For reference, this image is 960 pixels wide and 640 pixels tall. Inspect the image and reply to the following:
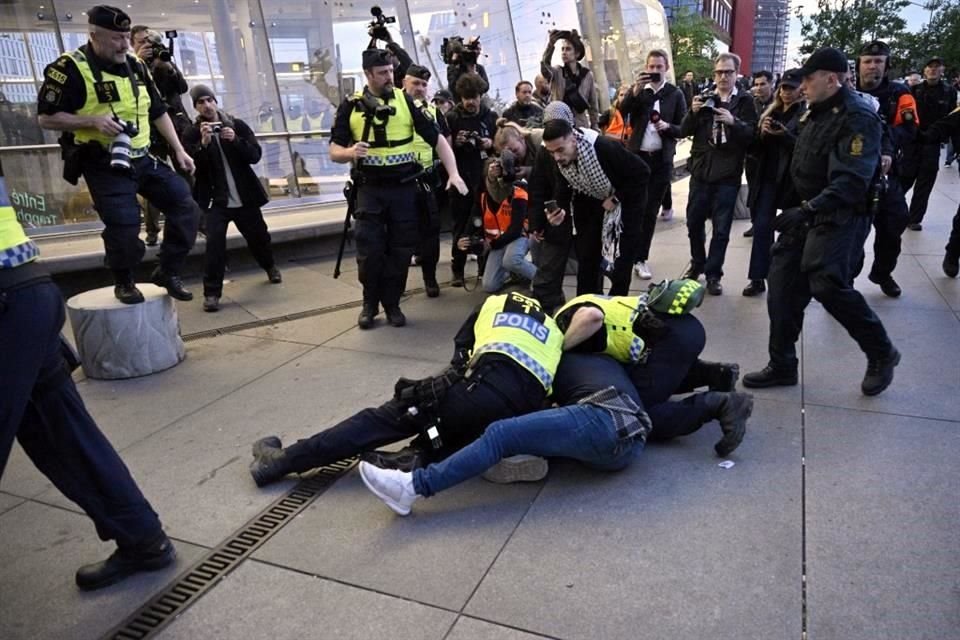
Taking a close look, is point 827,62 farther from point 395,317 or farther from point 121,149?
point 121,149

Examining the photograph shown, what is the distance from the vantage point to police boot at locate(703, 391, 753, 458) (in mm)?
3180

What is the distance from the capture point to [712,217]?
6.02 meters

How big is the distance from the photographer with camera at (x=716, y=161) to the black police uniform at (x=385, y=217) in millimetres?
2286

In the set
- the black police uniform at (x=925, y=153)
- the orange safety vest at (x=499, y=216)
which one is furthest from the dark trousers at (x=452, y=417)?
the black police uniform at (x=925, y=153)

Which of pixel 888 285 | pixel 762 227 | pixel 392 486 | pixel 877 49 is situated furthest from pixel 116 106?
pixel 888 285

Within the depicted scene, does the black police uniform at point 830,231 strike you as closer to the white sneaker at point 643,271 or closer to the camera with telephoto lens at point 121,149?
the white sneaker at point 643,271

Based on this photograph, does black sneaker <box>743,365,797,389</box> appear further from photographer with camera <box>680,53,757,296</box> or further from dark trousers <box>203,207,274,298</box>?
dark trousers <box>203,207,274,298</box>

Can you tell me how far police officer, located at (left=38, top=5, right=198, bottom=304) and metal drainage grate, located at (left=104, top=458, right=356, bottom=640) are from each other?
215cm

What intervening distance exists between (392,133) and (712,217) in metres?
2.80

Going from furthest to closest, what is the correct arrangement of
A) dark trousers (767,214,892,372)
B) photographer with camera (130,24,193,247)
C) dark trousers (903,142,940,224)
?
1. dark trousers (903,142,940,224)
2. photographer with camera (130,24,193,247)
3. dark trousers (767,214,892,372)

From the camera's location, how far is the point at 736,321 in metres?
5.26

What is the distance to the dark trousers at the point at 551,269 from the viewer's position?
199 inches

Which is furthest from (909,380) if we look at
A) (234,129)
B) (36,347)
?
(234,129)

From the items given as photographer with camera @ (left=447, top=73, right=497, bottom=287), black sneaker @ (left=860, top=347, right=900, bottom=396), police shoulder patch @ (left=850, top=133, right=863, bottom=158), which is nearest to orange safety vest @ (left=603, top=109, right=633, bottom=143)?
photographer with camera @ (left=447, top=73, right=497, bottom=287)
